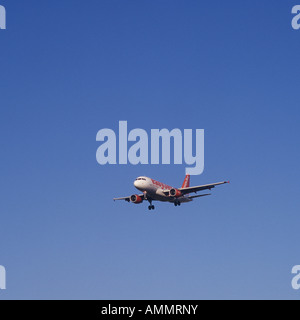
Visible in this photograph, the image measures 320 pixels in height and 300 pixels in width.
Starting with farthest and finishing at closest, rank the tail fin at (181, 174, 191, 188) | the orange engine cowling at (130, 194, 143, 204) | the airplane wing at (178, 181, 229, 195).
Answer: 1. the tail fin at (181, 174, 191, 188)
2. the orange engine cowling at (130, 194, 143, 204)
3. the airplane wing at (178, 181, 229, 195)

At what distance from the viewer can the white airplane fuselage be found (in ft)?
372

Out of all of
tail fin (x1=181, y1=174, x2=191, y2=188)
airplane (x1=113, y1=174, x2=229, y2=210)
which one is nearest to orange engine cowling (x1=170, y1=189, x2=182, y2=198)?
airplane (x1=113, y1=174, x2=229, y2=210)

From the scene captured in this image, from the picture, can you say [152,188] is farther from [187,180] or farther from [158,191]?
[187,180]

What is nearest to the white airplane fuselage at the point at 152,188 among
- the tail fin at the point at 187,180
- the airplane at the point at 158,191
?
the airplane at the point at 158,191

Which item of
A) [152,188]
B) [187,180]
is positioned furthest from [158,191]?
[187,180]

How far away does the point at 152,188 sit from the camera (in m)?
114

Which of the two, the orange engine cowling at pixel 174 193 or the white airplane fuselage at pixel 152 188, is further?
the orange engine cowling at pixel 174 193

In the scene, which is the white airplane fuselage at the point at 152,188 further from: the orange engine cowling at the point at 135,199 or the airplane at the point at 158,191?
the orange engine cowling at the point at 135,199

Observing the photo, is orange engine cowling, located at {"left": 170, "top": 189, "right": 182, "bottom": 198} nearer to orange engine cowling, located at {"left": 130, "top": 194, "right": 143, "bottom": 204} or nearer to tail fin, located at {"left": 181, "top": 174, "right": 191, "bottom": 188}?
orange engine cowling, located at {"left": 130, "top": 194, "right": 143, "bottom": 204}

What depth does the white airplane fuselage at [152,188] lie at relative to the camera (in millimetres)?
113438
